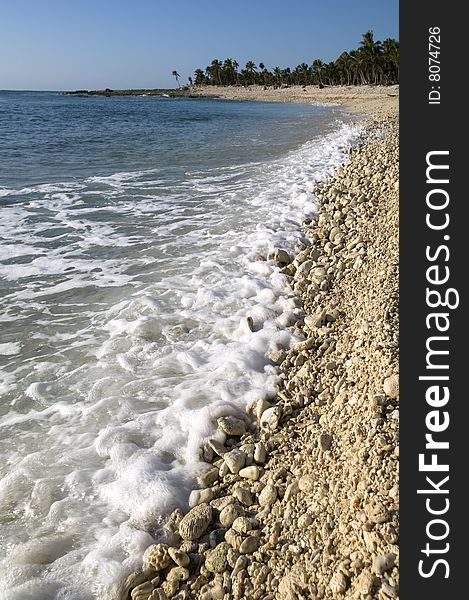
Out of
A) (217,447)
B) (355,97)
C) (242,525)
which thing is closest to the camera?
(242,525)

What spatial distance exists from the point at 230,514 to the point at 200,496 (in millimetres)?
244

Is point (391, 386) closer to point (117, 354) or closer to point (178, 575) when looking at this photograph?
point (178, 575)

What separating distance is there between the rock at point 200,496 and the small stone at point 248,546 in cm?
41

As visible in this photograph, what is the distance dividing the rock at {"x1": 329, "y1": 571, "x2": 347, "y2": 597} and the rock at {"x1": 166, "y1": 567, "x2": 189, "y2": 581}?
695mm

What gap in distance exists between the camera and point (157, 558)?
7.22 ft

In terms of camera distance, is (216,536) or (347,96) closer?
(216,536)

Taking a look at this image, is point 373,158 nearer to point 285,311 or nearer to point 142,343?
point 285,311

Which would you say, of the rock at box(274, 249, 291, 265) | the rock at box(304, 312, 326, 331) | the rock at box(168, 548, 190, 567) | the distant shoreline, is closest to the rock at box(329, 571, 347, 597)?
the rock at box(168, 548, 190, 567)

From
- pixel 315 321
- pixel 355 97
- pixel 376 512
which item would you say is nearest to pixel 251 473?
pixel 376 512

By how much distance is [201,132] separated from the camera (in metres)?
22.6

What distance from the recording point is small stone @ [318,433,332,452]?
2.51m

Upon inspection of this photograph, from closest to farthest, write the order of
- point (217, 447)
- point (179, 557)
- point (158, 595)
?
point (158, 595) < point (179, 557) < point (217, 447)

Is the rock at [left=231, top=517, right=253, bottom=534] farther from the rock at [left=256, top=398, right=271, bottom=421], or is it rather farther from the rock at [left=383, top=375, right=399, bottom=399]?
the rock at [left=383, top=375, right=399, bottom=399]

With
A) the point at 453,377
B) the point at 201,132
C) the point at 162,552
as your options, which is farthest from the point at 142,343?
the point at 201,132
